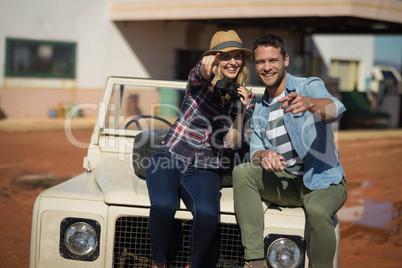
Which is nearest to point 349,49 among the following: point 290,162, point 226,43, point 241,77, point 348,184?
point 348,184

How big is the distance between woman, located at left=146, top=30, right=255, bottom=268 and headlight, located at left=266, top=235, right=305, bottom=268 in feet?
1.09

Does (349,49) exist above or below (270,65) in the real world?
above

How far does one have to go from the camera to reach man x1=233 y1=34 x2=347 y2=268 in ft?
7.34

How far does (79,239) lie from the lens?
2.38m

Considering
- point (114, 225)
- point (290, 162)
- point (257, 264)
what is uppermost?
point (290, 162)

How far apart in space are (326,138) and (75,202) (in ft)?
4.59

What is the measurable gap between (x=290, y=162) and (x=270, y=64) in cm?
57

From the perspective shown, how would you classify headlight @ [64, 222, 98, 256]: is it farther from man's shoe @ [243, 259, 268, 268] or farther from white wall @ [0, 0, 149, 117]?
white wall @ [0, 0, 149, 117]

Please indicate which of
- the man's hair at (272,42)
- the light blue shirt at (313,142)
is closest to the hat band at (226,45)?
the man's hair at (272,42)

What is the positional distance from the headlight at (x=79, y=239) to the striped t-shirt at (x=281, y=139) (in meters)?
1.14

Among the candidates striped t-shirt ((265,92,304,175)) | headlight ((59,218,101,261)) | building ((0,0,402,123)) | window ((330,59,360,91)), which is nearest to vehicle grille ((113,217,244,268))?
headlight ((59,218,101,261))

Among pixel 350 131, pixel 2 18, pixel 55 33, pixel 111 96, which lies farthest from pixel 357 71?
pixel 111 96

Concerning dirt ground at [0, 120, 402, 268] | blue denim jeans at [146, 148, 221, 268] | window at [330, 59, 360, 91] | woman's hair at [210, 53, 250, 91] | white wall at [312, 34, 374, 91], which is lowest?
dirt ground at [0, 120, 402, 268]

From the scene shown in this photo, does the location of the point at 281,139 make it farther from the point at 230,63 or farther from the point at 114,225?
the point at 114,225
